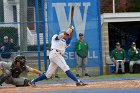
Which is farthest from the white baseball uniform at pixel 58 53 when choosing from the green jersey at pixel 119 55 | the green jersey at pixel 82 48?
the green jersey at pixel 119 55

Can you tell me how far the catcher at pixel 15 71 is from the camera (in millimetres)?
14281

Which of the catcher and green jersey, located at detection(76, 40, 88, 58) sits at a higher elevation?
green jersey, located at detection(76, 40, 88, 58)

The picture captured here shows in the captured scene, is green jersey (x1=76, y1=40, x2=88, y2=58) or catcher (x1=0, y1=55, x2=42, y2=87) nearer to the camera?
catcher (x1=0, y1=55, x2=42, y2=87)

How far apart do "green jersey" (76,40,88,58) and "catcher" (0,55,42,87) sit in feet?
16.5

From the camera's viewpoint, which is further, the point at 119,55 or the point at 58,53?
the point at 119,55

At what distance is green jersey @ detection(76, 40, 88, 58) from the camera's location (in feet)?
64.1

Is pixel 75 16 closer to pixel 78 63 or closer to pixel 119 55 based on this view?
pixel 78 63

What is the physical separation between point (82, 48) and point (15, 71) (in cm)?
548

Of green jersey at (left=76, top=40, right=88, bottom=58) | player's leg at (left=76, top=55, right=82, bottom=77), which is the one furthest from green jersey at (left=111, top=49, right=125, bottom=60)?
player's leg at (left=76, top=55, right=82, bottom=77)

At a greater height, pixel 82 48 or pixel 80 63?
pixel 82 48

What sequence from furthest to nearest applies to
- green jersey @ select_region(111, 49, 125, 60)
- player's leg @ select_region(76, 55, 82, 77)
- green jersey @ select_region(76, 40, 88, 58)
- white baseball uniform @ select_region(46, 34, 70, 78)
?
green jersey @ select_region(111, 49, 125, 60), player's leg @ select_region(76, 55, 82, 77), green jersey @ select_region(76, 40, 88, 58), white baseball uniform @ select_region(46, 34, 70, 78)

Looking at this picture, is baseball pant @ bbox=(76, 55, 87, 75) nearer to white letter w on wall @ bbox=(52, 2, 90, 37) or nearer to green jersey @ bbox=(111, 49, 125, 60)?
white letter w on wall @ bbox=(52, 2, 90, 37)

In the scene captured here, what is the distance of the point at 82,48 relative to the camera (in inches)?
770

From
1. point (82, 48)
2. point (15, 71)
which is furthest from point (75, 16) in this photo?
point (15, 71)
